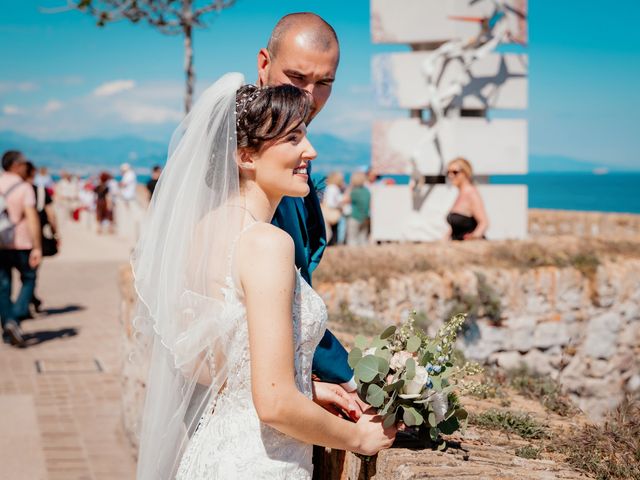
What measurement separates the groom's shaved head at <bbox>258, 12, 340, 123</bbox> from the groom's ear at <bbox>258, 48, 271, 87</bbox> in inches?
2.3

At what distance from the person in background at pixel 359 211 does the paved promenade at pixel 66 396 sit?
4.36 meters

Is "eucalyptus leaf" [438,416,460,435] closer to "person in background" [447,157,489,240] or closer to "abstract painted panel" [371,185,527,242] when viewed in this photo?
"person in background" [447,157,489,240]

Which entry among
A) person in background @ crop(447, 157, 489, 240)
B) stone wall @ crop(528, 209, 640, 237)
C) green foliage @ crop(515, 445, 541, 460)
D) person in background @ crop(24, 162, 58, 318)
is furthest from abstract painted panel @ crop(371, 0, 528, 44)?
green foliage @ crop(515, 445, 541, 460)

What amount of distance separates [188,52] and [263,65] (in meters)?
8.93

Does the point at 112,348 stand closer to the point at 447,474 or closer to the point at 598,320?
the point at 598,320

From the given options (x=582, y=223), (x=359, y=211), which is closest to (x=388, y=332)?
(x=359, y=211)

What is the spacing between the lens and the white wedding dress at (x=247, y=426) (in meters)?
2.50

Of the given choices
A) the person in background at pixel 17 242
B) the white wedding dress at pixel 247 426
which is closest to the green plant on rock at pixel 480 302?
the person in background at pixel 17 242

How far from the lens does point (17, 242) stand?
9664 millimetres

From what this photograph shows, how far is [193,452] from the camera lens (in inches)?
104

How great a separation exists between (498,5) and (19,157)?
677cm

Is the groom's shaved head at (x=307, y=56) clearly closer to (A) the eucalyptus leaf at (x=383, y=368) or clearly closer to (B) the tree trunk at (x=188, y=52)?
(A) the eucalyptus leaf at (x=383, y=368)

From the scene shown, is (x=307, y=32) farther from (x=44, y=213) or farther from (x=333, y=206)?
(x=333, y=206)

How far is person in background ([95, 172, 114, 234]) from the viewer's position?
2536 cm
